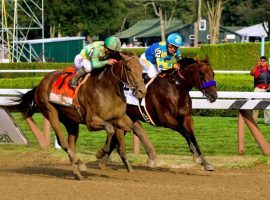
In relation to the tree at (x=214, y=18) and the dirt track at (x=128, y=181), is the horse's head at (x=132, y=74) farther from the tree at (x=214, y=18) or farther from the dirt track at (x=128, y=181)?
the tree at (x=214, y=18)

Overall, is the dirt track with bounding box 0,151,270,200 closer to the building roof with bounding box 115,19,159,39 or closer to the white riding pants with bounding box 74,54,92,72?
the white riding pants with bounding box 74,54,92,72

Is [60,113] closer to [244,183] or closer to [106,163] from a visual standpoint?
[106,163]

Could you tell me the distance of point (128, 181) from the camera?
8.84 meters

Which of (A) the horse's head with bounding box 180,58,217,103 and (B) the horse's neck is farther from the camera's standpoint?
(A) the horse's head with bounding box 180,58,217,103

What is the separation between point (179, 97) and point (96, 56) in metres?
1.27

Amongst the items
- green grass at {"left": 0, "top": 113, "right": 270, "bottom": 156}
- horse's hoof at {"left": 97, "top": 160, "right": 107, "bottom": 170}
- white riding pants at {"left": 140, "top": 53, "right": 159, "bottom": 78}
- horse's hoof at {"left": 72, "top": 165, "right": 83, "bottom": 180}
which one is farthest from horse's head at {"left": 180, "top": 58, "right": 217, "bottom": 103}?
green grass at {"left": 0, "top": 113, "right": 270, "bottom": 156}

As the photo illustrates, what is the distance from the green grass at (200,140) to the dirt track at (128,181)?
121 centimetres

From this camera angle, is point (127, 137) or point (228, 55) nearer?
point (127, 137)

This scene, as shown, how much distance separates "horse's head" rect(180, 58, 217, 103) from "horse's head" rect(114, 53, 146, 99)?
3.77 ft

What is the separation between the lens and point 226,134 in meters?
15.2

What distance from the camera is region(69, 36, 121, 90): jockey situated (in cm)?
931

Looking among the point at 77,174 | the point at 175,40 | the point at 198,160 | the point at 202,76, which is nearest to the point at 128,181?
the point at 77,174

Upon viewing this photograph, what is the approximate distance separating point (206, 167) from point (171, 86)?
1178 millimetres

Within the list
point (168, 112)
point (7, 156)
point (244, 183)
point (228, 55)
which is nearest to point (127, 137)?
point (7, 156)
